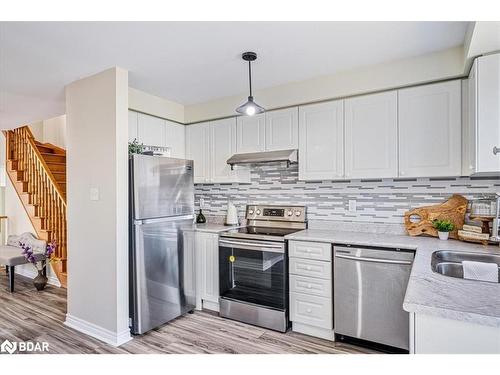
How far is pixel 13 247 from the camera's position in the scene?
4414 millimetres

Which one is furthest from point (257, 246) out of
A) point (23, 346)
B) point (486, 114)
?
point (23, 346)

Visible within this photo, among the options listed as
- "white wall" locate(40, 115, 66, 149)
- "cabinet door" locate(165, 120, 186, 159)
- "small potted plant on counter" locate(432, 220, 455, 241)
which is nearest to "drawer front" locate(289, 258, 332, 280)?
"small potted plant on counter" locate(432, 220, 455, 241)

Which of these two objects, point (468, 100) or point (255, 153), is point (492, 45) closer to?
point (468, 100)

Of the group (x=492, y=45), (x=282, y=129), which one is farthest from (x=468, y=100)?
(x=282, y=129)

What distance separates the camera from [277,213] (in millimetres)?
3379

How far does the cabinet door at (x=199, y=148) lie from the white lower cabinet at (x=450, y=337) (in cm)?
280

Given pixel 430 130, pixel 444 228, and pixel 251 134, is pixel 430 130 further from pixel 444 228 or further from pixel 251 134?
pixel 251 134

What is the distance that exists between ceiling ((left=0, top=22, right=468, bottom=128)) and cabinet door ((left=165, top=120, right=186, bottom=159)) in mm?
580

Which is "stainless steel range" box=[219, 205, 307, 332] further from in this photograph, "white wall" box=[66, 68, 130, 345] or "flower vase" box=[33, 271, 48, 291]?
"flower vase" box=[33, 271, 48, 291]

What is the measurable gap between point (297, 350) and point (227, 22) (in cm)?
240

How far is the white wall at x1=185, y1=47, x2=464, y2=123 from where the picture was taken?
2340mm

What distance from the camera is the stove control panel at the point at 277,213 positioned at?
3.24 m

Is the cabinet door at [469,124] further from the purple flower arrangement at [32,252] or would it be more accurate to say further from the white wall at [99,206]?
the purple flower arrangement at [32,252]

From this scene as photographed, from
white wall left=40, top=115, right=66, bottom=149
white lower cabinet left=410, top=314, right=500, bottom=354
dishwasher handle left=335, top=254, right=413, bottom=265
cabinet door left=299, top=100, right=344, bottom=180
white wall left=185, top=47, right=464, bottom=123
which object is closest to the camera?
white lower cabinet left=410, top=314, right=500, bottom=354
